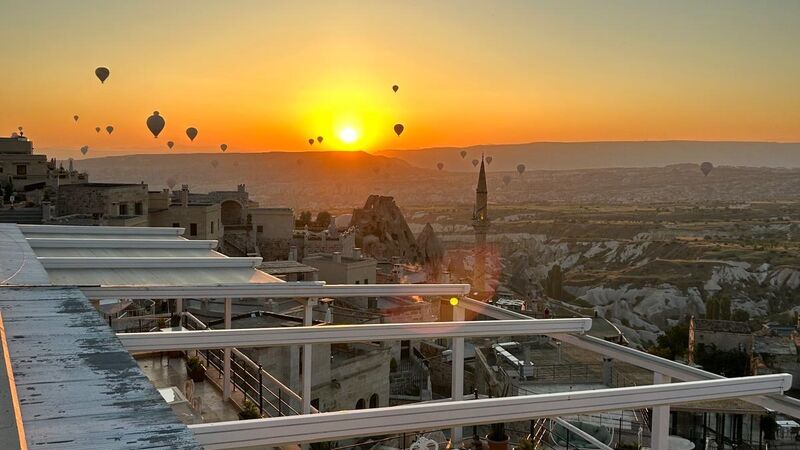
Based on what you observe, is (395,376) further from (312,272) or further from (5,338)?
(5,338)

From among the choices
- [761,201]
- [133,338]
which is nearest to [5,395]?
[133,338]

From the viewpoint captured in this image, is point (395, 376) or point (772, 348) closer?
point (395, 376)

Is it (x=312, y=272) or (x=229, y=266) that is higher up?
(x=229, y=266)

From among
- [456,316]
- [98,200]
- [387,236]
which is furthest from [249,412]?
[387,236]

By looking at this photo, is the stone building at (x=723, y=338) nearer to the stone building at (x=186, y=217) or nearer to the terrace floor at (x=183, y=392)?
the stone building at (x=186, y=217)

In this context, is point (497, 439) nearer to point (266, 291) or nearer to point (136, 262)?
point (266, 291)

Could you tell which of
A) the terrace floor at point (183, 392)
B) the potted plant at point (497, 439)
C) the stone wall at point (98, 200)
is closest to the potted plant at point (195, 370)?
the terrace floor at point (183, 392)
